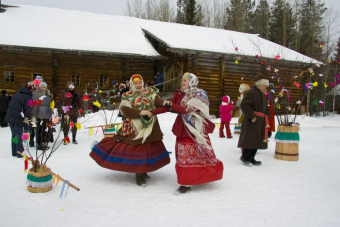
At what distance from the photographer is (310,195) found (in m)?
3.92

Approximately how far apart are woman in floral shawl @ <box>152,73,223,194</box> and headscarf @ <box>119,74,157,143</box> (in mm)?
256

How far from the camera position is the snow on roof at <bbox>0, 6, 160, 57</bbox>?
1353 cm

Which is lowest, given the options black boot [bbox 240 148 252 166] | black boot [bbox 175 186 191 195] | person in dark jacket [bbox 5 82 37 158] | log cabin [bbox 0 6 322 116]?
black boot [bbox 175 186 191 195]

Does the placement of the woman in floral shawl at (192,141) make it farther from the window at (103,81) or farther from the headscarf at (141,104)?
the window at (103,81)

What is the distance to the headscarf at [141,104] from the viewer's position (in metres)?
4.18

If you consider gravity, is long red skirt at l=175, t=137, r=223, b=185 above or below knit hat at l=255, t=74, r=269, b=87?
below

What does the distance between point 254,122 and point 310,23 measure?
2531 centimetres

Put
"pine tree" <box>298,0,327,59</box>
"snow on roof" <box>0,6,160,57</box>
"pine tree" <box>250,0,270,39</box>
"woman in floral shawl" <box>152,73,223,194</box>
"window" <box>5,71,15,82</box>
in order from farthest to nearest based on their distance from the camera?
"pine tree" <box>250,0,270,39</box> → "pine tree" <box>298,0,327,59</box> → "window" <box>5,71,15,82</box> → "snow on roof" <box>0,6,160,57</box> → "woman in floral shawl" <box>152,73,223,194</box>

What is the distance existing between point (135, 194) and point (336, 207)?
2522 millimetres

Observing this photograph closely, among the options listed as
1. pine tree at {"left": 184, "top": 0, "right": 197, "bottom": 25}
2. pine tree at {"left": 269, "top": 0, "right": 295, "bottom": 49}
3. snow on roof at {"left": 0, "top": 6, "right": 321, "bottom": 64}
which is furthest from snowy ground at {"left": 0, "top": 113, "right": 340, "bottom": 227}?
pine tree at {"left": 269, "top": 0, "right": 295, "bottom": 49}

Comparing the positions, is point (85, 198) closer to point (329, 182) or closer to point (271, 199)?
point (271, 199)

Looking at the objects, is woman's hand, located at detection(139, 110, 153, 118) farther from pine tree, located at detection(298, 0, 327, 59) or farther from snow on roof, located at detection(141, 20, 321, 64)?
pine tree, located at detection(298, 0, 327, 59)

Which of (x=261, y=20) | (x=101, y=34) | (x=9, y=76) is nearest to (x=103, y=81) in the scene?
(x=101, y=34)

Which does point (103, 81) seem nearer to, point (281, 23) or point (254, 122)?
point (254, 122)
